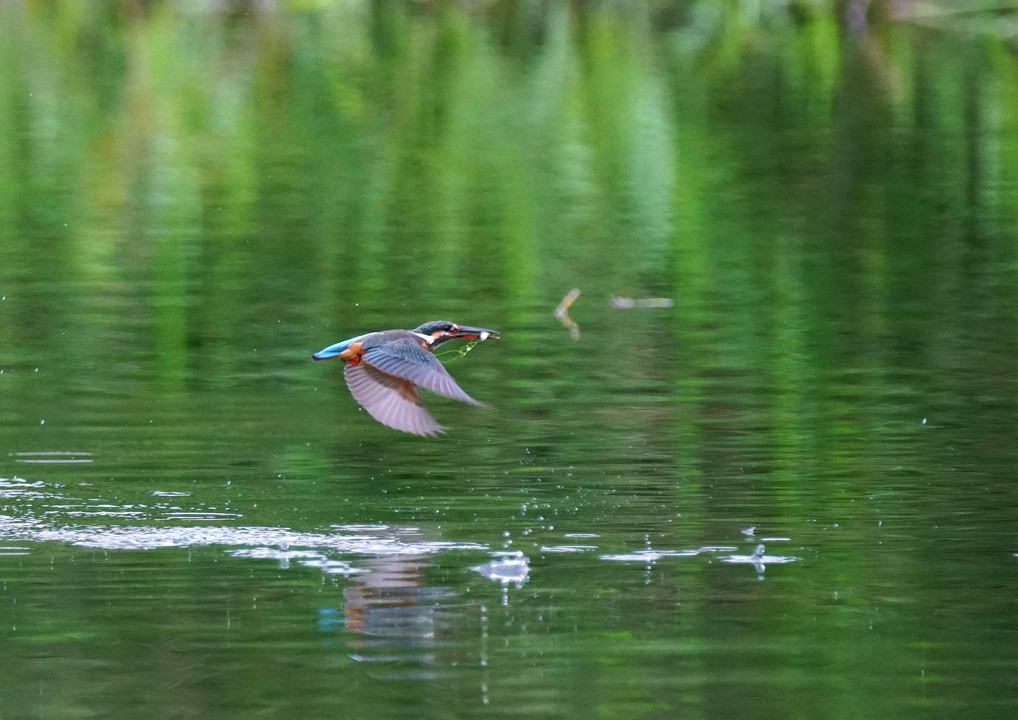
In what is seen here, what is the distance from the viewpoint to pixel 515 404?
9914 mm

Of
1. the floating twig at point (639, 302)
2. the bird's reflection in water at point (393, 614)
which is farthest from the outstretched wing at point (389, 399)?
the floating twig at point (639, 302)

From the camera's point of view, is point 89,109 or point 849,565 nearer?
point 849,565

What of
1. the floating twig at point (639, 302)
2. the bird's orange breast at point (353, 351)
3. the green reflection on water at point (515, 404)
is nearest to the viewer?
the green reflection on water at point (515, 404)

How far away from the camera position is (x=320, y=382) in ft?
34.7

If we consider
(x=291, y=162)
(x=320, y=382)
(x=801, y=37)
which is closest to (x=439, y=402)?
(x=320, y=382)

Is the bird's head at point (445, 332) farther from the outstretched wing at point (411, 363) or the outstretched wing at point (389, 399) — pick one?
the outstretched wing at point (411, 363)

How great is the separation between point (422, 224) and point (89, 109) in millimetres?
7744

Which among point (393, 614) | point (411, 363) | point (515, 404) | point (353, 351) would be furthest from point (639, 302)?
point (393, 614)

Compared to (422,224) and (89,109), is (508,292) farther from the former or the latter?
(89,109)

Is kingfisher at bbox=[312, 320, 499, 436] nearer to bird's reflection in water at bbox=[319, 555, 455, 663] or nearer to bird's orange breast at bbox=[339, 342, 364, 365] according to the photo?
bird's orange breast at bbox=[339, 342, 364, 365]

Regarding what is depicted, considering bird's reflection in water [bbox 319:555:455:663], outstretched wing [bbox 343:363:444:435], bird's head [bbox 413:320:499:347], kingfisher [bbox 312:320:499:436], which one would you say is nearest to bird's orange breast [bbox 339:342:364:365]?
kingfisher [bbox 312:320:499:436]

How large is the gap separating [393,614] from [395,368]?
4.50ft

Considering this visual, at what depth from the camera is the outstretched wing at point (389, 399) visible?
306 inches

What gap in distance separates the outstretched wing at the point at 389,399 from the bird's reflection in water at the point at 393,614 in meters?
0.94
